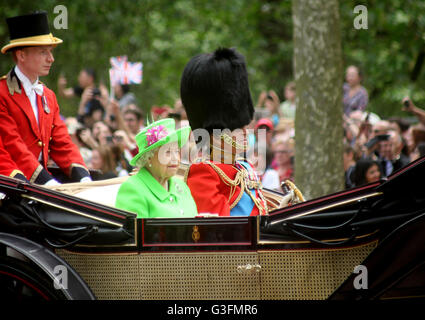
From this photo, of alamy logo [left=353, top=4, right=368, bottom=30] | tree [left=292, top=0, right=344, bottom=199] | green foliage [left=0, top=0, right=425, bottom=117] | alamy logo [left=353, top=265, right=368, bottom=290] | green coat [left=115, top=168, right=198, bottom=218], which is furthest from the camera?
green foliage [left=0, top=0, right=425, bottom=117]

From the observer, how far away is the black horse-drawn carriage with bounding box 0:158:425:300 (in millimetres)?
2994

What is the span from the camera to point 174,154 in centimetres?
365

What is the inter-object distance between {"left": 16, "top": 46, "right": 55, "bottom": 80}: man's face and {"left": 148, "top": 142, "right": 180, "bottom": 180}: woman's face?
111cm

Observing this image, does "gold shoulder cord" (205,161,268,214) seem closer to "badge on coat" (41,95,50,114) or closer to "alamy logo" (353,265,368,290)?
"alamy logo" (353,265,368,290)

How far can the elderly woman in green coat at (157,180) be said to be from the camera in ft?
11.6

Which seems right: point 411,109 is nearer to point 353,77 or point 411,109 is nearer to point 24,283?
point 353,77

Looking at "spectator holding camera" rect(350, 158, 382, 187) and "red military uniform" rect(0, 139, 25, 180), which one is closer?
"red military uniform" rect(0, 139, 25, 180)

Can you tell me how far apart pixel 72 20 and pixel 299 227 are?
12.1m

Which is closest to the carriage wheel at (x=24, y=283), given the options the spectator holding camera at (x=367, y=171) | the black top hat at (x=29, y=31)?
the black top hat at (x=29, y=31)

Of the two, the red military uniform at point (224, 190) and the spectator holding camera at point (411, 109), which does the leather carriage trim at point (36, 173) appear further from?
the spectator holding camera at point (411, 109)

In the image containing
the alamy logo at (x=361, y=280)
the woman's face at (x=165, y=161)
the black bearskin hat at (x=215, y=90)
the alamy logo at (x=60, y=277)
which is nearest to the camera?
the alamy logo at (x=361, y=280)

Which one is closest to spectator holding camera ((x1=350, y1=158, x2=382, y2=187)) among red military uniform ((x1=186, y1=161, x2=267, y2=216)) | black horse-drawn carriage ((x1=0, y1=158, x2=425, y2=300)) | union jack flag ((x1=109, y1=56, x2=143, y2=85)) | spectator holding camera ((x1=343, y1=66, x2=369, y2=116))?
red military uniform ((x1=186, y1=161, x2=267, y2=216))
